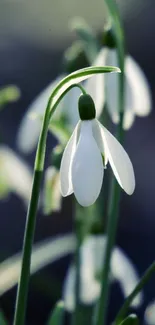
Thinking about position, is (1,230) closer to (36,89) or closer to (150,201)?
(150,201)

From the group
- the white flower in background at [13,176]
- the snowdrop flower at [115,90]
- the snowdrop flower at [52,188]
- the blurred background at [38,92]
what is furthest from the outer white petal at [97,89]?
the blurred background at [38,92]

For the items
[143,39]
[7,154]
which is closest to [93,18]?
[143,39]

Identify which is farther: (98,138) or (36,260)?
(36,260)

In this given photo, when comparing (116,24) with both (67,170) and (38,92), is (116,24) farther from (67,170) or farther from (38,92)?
(38,92)

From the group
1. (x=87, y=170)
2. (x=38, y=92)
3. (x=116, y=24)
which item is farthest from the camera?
(x=38, y=92)

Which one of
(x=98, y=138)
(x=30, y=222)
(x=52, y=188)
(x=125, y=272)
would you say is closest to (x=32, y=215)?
(x=30, y=222)

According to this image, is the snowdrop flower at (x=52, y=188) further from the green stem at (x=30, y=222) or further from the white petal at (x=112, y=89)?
the green stem at (x=30, y=222)
